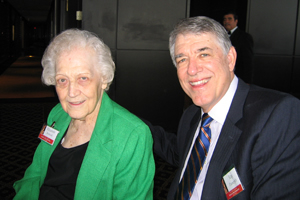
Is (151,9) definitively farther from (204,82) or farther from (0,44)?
(0,44)

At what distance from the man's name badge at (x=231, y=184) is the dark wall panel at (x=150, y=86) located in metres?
2.99

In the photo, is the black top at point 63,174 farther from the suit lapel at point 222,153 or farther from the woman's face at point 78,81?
the suit lapel at point 222,153

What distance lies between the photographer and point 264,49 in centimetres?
464

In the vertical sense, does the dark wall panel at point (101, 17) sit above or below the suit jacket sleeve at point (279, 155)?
above

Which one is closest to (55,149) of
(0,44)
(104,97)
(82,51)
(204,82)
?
(104,97)

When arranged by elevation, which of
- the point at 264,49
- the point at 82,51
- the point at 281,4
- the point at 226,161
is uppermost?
the point at 281,4

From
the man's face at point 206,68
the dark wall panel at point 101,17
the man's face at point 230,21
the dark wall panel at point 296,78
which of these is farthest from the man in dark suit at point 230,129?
the dark wall panel at point 296,78

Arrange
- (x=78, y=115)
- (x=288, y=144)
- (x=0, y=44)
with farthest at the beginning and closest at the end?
A: 1. (x=0, y=44)
2. (x=78, y=115)
3. (x=288, y=144)

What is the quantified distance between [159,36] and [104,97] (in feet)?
8.81

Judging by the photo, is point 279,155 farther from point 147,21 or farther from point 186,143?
point 147,21

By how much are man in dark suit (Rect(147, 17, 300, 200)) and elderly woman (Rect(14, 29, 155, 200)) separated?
32cm

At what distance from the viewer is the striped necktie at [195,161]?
4.02ft

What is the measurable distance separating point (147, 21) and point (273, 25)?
8.32ft

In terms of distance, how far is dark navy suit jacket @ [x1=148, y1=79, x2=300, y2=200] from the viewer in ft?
2.84
